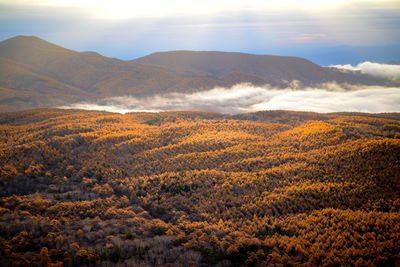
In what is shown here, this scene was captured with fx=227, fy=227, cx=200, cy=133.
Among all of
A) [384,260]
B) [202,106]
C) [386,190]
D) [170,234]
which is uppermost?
[202,106]

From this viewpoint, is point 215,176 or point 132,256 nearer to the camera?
point 132,256

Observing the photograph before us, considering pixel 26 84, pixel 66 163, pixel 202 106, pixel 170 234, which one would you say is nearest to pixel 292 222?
pixel 170 234

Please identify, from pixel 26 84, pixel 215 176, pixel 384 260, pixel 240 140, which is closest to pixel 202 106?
pixel 26 84

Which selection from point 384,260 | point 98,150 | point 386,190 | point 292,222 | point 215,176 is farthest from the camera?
point 98,150

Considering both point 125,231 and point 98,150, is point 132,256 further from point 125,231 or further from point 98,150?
point 98,150

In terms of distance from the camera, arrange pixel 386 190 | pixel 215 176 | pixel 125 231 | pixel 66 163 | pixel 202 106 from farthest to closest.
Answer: pixel 202 106, pixel 66 163, pixel 215 176, pixel 386 190, pixel 125 231

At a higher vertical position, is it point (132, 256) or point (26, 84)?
point (26, 84)

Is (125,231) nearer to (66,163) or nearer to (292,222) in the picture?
(292,222)
